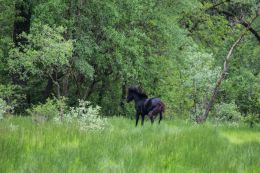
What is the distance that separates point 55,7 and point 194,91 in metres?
8.30

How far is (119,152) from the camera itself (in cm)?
923

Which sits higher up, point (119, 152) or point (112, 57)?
point (112, 57)

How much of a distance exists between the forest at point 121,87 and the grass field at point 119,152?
26mm

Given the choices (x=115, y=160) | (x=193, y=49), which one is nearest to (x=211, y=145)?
(x=115, y=160)

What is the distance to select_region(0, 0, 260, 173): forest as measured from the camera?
9148 millimetres

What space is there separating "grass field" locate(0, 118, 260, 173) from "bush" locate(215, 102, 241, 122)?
12.5 m

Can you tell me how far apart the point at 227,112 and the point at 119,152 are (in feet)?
Answer: 54.0

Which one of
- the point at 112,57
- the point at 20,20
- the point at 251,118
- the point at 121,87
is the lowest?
the point at 251,118

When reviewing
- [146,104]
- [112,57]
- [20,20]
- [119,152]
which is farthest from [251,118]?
[20,20]

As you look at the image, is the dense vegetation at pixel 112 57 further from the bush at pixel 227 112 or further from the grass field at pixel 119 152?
the grass field at pixel 119 152

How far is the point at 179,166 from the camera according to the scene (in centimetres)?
902

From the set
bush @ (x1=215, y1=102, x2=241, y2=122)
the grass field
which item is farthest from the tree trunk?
the grass field

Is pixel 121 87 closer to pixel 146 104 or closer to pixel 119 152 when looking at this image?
pixel 146 104

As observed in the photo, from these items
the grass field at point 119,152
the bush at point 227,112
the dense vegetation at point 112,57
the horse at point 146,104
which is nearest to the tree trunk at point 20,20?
the dense vegetation at point 112,57
